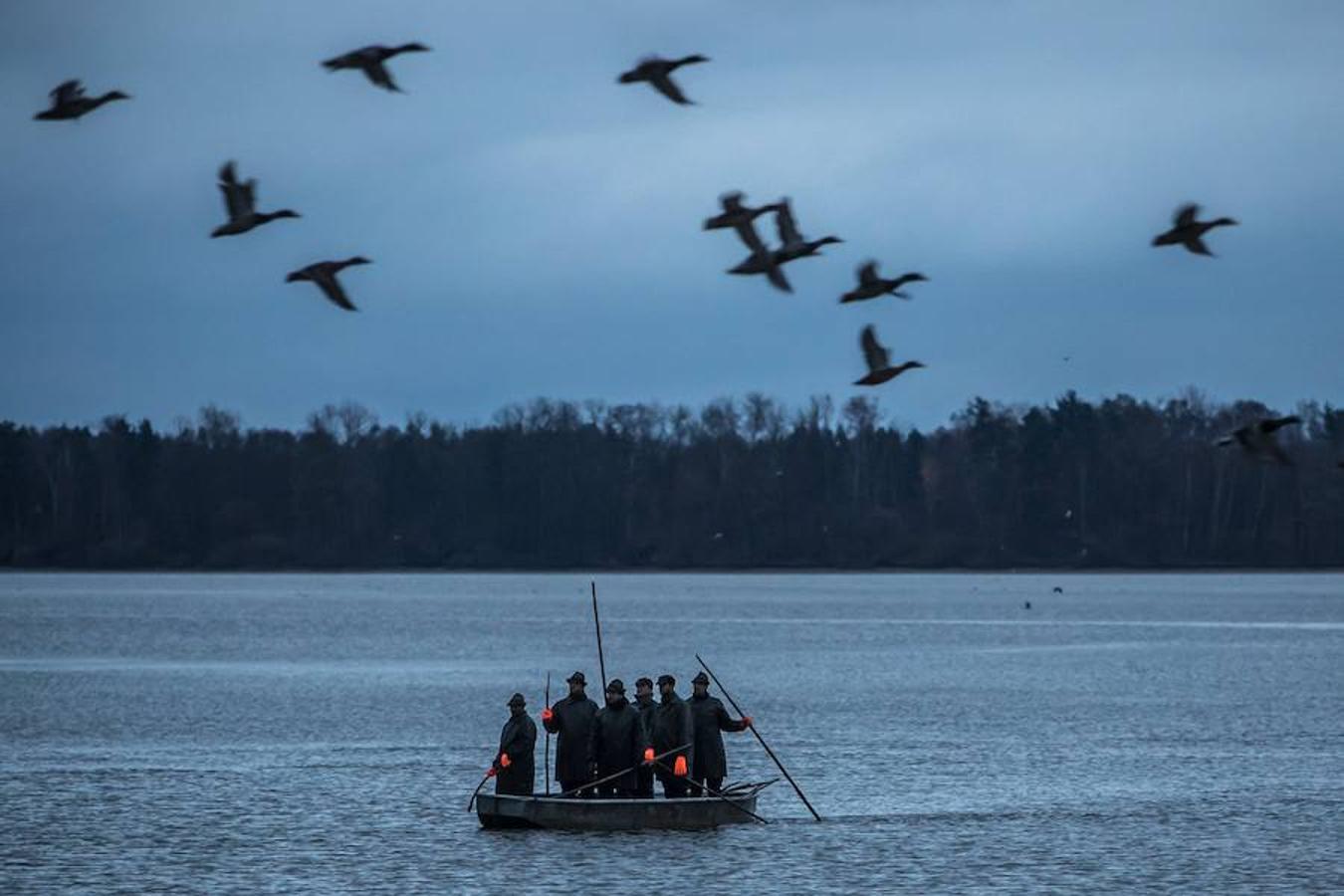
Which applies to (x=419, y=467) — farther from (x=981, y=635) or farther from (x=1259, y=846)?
(x=1259, y=846)

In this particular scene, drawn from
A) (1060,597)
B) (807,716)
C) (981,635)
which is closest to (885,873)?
(807,716)

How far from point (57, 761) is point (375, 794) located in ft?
28.2

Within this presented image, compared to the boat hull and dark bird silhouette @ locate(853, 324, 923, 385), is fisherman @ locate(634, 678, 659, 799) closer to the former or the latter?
the boat hull

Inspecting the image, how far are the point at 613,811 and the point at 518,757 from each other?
5.01 ft

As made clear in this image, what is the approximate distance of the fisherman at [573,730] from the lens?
1158 inches

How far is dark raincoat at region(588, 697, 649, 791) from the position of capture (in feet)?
98.7

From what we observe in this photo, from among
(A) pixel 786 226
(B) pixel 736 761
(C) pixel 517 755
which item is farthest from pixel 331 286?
(B) pixel 736 761

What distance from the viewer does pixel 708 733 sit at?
31.0 metres

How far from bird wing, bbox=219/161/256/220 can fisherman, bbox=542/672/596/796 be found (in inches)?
386

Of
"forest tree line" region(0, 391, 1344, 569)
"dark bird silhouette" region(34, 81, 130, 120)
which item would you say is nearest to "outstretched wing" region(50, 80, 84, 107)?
"dark bird silhouette" region(34, 81, 130, 120)

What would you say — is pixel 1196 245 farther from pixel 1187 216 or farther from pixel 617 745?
pixel 617 745

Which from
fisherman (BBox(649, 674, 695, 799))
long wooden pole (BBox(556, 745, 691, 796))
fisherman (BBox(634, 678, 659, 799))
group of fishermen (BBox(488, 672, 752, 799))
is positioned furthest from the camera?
long wooden pole (BBox(556, 745, 691, 796))

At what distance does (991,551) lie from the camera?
17112cm

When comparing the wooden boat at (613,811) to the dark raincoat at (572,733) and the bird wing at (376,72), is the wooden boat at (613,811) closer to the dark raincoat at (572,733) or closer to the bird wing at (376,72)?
the dark raincoat at (572,733)
